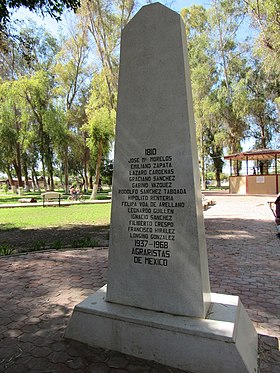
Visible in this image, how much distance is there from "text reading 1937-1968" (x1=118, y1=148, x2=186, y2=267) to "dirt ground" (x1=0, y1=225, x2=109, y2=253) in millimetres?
4879

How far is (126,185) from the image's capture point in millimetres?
2906

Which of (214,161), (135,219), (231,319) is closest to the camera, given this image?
(231,319)

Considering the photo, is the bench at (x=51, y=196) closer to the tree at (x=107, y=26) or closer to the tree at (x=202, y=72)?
the tree at (x=107, y=26)

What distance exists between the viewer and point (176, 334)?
7.92 ft

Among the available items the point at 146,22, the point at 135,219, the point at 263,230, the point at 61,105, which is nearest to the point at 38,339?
the point at 135,219

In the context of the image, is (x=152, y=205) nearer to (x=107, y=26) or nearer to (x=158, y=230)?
(x=158, y=230)

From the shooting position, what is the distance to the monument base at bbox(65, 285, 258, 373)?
2.27 metres

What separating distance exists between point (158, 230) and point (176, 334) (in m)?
0.86

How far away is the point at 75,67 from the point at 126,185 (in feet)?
111

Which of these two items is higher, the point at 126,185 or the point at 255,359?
the point at 126,185

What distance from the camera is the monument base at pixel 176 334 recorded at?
227cm

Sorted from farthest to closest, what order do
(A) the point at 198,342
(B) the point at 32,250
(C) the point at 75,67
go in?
(C) the point at 75,67
(B) the point at 32,250
(A) the point at 198,342

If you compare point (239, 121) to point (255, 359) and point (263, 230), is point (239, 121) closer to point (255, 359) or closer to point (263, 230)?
point (263, 230)

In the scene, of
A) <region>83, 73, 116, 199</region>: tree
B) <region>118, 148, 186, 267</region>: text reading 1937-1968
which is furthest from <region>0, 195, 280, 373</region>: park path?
<region>83, 73, 116, 199</region>: tree
